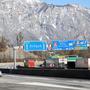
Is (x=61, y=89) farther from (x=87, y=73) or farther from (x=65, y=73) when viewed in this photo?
(x=65, y=73)

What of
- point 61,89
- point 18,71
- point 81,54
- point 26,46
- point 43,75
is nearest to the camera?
point 61,89

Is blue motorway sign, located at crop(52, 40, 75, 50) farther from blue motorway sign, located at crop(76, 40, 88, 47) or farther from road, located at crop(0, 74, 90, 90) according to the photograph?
road, located at crop(0, 74, 90, 90)

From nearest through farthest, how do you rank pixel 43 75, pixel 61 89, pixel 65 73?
pixel 61 89
pixel 65 73
pixel 43 75

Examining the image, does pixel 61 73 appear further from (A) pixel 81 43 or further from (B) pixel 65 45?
(B) pixel 65 45

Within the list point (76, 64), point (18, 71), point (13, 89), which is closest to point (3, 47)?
point (76, 64)

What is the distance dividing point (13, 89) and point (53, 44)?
52.5 metres

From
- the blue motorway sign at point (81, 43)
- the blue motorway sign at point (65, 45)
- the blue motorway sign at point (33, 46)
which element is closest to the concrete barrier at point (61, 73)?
the blue motorway sign at point (33, 46)

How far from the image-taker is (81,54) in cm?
16400

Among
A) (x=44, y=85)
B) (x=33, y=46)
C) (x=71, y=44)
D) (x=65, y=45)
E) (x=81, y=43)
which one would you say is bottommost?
(x=44, y=85)

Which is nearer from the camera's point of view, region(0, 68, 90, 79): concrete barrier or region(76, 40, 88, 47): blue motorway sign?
region(0, 68, 90, 79): concrete barrier

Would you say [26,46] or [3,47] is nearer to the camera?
[26,46]

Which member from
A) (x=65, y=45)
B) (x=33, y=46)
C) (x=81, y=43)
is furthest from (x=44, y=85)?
(x=65, y=45)

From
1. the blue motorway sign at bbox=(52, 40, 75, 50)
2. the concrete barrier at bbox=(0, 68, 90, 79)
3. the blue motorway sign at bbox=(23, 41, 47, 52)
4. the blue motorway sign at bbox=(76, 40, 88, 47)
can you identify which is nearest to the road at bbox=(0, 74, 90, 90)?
the concrete barrier at bbox=(0, 68, 90, 79)

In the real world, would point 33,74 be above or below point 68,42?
below
